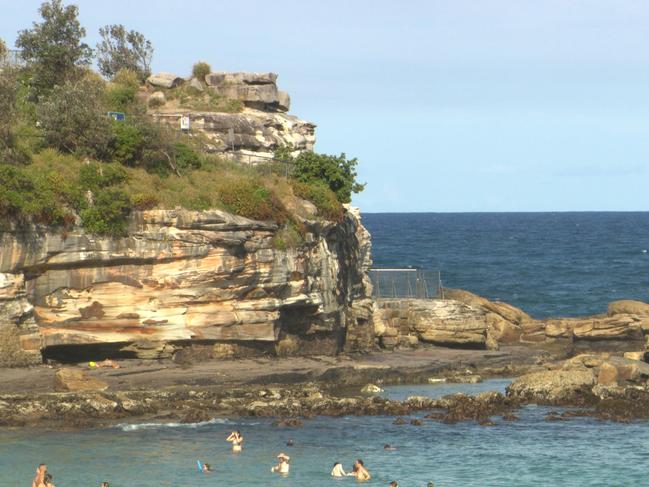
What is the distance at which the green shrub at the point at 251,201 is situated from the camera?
5284cm

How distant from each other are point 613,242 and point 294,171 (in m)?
114

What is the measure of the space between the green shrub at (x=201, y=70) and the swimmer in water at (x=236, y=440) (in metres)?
37.4

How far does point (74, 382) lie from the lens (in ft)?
145

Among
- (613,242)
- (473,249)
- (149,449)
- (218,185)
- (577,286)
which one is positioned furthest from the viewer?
(613,242)

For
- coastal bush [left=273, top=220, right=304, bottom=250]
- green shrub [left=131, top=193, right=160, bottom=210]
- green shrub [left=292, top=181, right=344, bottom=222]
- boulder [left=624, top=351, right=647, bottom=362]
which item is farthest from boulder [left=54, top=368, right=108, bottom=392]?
boulder [left=624, top=351, right=647, bottom=362]

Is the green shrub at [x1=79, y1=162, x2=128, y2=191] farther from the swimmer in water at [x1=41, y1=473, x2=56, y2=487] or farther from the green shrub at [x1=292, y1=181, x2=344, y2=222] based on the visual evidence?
the swimmer in water at [x1=41, y1=473, x2=56, y2=487]

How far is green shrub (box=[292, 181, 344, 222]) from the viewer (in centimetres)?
5912

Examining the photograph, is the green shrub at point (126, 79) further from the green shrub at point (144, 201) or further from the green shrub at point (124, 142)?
the green shrub at point (144, 201)

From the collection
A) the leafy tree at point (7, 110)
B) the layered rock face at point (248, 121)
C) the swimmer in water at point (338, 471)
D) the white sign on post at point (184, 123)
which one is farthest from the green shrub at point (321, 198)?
the swimmer in water at point (338, 471)

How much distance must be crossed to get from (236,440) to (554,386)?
717 inches

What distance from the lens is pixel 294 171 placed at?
6350cm

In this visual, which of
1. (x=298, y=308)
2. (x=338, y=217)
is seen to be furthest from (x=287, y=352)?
(x=338, y=217)

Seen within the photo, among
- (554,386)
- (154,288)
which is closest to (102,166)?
(154,288)

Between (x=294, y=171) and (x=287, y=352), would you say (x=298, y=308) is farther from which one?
(x=294, y=171)
